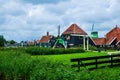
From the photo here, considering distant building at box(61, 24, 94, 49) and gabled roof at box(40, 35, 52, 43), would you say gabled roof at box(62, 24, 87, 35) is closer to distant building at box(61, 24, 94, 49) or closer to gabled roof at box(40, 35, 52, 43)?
distant building at box(61, 24, 94, 49)

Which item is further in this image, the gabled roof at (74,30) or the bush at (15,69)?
the gabled roof at (74,30)

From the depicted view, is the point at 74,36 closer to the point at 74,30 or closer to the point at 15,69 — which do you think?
the point at 74,30

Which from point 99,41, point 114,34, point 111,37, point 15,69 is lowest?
point 15,69

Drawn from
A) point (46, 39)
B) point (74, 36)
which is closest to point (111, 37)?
point (74, 36)

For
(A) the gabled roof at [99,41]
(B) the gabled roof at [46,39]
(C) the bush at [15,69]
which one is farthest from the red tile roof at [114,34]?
(C) the bush at [15,69]

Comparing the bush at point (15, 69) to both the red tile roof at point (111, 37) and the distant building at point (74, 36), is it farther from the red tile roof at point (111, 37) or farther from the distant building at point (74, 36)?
the distant building at point (74, 36)

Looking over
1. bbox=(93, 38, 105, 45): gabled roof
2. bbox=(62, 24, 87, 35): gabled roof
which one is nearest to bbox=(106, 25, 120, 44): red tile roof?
bbox=(93, 38, 105, 45): gabled roof

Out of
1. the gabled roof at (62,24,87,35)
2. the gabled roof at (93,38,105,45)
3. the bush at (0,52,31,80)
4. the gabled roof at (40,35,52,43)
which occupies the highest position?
the gabled roof at (62,24,87,35)

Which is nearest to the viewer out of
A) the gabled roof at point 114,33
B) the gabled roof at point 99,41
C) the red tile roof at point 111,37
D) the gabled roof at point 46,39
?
the red tile roof at point 111,37

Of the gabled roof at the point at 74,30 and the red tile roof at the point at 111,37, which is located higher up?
the gabled roof at the point at 74,30

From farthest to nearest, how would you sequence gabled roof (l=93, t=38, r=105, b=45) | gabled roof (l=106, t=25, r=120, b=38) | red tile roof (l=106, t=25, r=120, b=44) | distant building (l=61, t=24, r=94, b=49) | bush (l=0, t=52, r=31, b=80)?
gabled roof (l=93, t=38, r=105, b=45)
distant building (l=61, t=24, r=94, b=49)
gabled roof (l=106, t=25, r=120, b=38)
red tile roof (l=106, t=25, r=120, b=44)
bush (l=0, t=52, r=31, b=80)

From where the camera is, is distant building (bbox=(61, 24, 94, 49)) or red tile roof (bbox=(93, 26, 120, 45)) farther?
distant building (bbox=(61, 24, 94, 49))

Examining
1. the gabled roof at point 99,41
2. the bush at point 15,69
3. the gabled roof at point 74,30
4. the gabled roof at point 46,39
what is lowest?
the bush at point 15,69

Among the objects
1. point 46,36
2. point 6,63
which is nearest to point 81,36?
point 46,36
